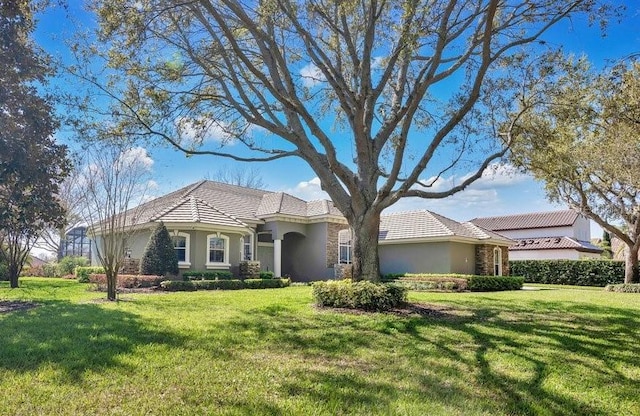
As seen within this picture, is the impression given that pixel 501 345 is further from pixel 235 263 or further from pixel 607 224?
pixel 607 224

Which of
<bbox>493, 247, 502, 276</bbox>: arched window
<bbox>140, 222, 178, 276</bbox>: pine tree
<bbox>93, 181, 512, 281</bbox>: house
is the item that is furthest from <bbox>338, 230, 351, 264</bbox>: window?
<bbox>140, 222, 178, 276</bbox>: pine tree

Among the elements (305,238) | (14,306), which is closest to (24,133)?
(14,306)

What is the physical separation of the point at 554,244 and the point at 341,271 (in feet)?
87.3

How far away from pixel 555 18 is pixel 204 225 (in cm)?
1554

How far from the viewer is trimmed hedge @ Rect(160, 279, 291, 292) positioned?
16944 millimetres

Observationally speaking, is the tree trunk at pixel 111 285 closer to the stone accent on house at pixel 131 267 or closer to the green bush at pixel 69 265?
the stone accent on house at pixel 131 267

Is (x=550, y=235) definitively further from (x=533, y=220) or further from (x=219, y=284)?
(x=219, y=284)

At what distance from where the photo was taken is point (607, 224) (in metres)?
24.4

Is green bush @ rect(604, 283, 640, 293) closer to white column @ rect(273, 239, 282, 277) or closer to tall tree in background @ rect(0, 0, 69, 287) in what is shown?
white column @ rect(273, 239, 282, 277)

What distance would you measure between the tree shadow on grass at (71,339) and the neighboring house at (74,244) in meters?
39.2

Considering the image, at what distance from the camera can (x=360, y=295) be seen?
10.6m

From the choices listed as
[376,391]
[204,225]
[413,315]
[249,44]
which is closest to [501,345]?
[413,315]

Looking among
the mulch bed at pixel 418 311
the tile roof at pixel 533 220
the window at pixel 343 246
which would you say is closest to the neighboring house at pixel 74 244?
the window at pixel 343 246

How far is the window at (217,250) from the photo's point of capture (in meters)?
21.4
